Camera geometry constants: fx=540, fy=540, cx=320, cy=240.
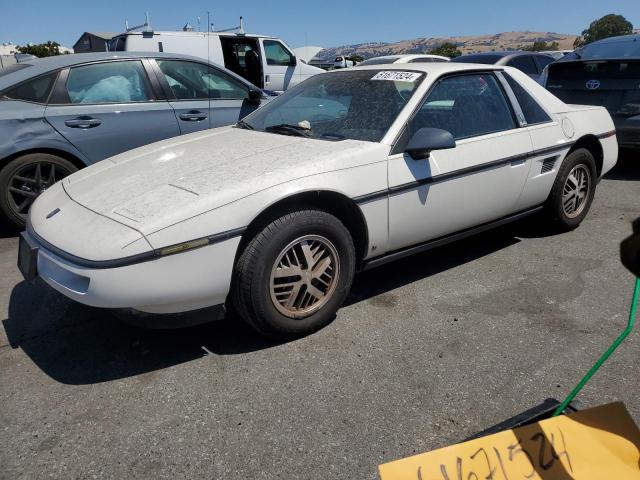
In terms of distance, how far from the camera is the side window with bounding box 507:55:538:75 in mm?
9447

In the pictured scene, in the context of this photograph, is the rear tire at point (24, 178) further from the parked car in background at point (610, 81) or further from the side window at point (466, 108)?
the parked car in background at point (610, 81)

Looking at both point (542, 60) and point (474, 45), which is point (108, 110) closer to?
point (542, 60)

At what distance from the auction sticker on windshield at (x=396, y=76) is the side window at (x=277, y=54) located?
21.6ft

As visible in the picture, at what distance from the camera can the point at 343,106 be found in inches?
137

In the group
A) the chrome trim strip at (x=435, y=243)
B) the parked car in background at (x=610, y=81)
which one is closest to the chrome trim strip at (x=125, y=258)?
the chrome trim strip at (x=435, y=243)

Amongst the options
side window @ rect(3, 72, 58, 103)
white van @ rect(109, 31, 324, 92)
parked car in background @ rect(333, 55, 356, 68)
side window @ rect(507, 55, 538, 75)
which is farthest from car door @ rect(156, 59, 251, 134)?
parked car in background @ rect(333, 55, 356, 68)

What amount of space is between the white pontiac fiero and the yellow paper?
1.29 metres

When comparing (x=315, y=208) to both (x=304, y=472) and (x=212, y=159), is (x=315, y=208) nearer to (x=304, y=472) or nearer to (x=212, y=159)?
(x=212, y=159)

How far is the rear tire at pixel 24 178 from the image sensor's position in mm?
4440

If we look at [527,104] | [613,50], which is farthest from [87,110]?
[613,50]

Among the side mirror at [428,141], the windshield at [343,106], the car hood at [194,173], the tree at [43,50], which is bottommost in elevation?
the car hood at [194,173]

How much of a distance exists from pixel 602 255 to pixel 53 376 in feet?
12.1

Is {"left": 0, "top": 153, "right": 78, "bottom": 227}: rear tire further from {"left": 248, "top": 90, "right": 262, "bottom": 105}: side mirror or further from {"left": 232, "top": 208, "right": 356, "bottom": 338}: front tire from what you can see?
{"left": 232, "top": 208, "right": 356, "bottom": 338}: front tire

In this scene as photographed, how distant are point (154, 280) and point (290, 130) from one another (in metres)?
1.49
